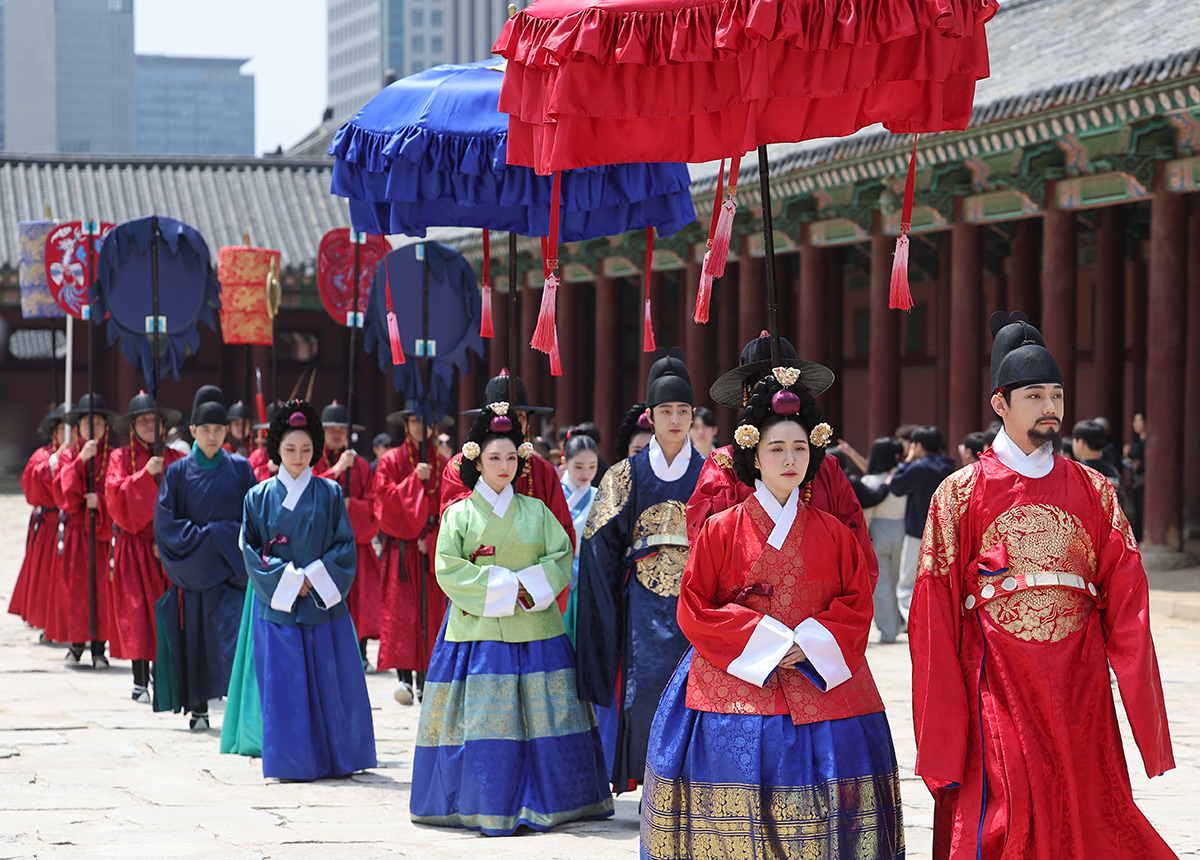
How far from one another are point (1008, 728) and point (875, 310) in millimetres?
11117

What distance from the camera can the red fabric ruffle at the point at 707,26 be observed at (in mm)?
3521

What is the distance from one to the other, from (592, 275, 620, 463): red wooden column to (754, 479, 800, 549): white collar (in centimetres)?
1517

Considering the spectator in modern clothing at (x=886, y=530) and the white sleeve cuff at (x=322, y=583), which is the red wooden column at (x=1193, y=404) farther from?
the white sleeve cuff at (x=322, y=583)

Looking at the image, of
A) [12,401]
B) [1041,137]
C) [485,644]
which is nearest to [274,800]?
[485,644]

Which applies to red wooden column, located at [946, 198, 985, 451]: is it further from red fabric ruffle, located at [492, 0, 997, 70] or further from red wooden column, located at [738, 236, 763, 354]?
red fabric ruffle, located at [492, 0, 997, 70]

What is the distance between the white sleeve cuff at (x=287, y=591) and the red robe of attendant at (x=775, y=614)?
8.05ft

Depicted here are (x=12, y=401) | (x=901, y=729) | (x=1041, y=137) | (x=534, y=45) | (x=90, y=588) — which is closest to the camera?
(x=534, y=45)

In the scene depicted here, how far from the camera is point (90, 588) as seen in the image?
848 centimetres

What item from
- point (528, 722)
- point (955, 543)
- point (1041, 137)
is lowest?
point (528, 722)

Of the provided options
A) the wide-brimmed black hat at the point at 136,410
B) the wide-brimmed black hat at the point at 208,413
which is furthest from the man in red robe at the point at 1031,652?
the wide-brimmed black hat at the point at 136,410

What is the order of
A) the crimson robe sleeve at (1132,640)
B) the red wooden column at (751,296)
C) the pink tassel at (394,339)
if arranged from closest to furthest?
the crimson robe sleeve at (1132,640), the pink tassel at (394,339), the red wooden column at (751,296)

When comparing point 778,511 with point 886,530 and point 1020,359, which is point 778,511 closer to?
point 1020,359

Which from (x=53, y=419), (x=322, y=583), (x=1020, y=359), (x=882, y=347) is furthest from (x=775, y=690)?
(x=882, y=347)

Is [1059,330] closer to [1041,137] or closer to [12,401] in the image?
[1041,137]
